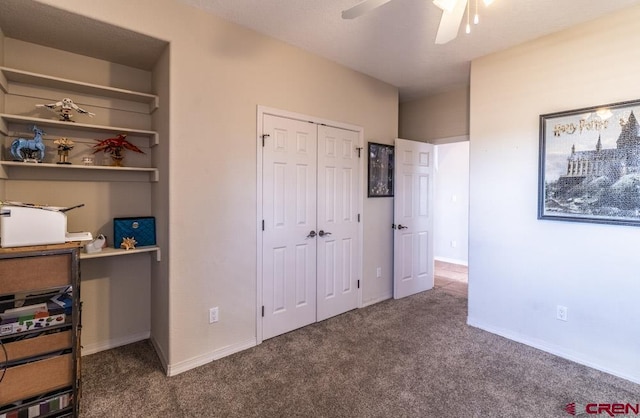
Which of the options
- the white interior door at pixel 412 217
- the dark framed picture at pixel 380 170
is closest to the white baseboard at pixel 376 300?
the white interior door at pixel 412 217

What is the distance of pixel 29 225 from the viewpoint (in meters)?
1.62

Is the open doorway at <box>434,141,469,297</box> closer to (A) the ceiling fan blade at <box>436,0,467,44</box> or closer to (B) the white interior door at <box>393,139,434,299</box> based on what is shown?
(B) the white interior door at <box>393,139,434,299</box>

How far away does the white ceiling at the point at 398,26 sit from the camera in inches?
84.7

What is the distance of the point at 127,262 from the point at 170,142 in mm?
1210

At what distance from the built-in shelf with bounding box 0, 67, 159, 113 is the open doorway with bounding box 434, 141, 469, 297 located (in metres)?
4.88

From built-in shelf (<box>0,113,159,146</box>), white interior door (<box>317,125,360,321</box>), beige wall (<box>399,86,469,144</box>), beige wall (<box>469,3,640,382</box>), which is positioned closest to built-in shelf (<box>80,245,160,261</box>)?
built-in shelf (<box>0,113,159,146</box>)

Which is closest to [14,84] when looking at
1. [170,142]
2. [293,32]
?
[170,142]

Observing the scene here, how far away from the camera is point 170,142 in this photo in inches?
85.1

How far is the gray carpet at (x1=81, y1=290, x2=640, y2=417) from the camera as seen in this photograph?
6.05ft

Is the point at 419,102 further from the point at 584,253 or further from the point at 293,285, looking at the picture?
the point at 293,285

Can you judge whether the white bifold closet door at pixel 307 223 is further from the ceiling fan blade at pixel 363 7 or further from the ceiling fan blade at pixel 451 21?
the ceiling fan blade at pixel 451 21

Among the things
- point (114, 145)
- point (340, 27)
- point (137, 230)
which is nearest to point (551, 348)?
point (340, 27)

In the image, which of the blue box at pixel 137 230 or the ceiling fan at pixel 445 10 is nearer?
the ceiling fan at pixel 445 10

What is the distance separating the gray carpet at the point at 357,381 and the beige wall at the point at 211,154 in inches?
11.8
